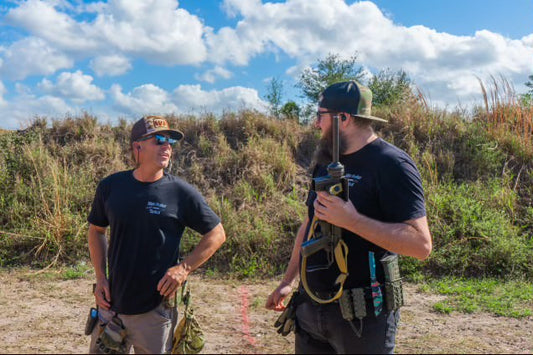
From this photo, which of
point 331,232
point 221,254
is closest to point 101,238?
point 331,232

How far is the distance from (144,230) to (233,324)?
281 centimetres

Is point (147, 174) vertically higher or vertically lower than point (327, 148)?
lower

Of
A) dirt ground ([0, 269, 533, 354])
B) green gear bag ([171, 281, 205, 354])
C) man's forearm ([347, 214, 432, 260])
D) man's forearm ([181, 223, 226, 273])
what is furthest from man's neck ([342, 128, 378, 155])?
dirt ground ([0, 269, 533, 354])

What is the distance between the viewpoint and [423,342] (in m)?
5.00

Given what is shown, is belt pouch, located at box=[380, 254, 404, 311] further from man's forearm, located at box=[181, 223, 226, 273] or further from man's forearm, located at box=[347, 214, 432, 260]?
man's forearm, located at box=[181, 223, 226, 273]

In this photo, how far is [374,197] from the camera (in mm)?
2449

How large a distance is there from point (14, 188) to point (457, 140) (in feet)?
32.4

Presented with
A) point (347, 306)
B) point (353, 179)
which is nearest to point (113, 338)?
point (347, 306)

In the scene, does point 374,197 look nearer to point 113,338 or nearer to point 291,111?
point 113,338

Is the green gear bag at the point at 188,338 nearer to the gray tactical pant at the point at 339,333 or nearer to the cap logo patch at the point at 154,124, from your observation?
the gray tactical pant at the point at 339,333

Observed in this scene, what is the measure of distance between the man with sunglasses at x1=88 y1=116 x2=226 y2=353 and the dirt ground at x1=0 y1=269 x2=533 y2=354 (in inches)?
68.4

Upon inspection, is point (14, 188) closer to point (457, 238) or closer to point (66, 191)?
point (66, 191)

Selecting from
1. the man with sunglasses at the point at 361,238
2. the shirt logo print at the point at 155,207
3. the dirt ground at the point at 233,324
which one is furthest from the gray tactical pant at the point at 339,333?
the dirt ground at the point at 233,324

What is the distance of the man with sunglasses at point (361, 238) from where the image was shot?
89.9 inches
